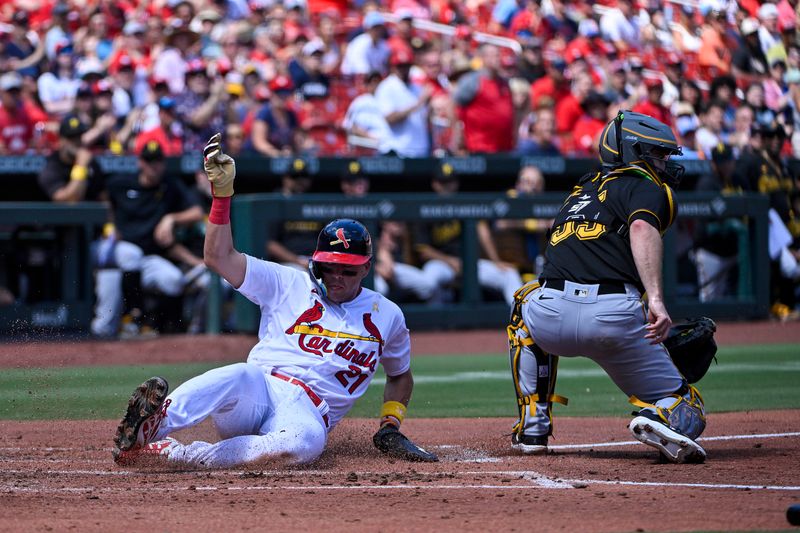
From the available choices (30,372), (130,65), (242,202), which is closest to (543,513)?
(30,372)

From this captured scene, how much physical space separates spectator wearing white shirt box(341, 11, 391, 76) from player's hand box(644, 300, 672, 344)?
32.8 feet

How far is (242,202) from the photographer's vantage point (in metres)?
12.5

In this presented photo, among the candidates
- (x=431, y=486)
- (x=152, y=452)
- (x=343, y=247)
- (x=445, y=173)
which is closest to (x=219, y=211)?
(x=343, y=247)

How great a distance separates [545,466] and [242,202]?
7418 mm

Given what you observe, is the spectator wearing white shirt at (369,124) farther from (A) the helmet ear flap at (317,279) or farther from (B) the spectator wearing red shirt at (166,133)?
(A) the helmet ear flap at (317,279)

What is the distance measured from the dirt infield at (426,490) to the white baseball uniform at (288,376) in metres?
0.14

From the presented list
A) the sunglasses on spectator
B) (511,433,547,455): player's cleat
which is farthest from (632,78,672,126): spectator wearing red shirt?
the sunglasses on spectator

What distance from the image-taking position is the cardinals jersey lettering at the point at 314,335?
565 cm

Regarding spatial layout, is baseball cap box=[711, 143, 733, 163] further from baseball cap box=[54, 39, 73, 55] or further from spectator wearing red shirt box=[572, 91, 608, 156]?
baseball cap box=[54, 39, 73, 55]

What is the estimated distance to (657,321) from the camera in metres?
5.45

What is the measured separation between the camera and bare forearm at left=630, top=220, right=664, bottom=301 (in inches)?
216

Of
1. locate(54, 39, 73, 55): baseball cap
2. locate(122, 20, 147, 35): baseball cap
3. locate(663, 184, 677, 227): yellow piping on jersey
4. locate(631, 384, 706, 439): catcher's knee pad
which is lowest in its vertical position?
locate(631, 384, 706, 439): catcher's knee pad

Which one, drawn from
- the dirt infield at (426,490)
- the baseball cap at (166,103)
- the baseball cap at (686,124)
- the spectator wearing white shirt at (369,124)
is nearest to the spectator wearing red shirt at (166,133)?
the baseball cap at (166,103)

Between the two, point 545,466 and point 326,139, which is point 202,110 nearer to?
point 326,139
